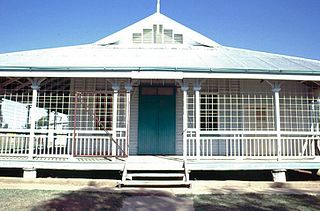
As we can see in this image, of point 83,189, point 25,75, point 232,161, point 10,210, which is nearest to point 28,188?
point 83,189

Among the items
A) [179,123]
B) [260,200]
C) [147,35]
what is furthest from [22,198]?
[147,35]

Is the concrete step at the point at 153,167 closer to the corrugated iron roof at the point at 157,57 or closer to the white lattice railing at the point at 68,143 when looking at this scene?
the white lattice railing at the point at 68,143

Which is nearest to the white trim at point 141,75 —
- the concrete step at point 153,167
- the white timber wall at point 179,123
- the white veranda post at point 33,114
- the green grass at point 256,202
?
the white veranda post at point 33,114

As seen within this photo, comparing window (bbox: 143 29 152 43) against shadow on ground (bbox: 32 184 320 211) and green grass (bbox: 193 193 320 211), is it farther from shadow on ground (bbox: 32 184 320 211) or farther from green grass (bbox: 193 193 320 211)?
green grass (bbox: 193 193 320 211)

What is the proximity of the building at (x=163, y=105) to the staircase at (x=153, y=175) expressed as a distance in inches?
3.0

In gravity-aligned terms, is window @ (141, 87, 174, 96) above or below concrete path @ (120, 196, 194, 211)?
above

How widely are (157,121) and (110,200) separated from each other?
5827 millimetres

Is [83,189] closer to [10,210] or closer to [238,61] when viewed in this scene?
[10,210]

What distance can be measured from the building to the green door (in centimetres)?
4

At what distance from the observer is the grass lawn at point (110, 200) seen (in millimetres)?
6510

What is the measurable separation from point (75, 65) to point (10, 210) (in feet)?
19.3

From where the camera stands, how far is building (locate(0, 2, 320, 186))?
9.97 m

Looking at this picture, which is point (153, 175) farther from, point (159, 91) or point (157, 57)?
point (157, 57)

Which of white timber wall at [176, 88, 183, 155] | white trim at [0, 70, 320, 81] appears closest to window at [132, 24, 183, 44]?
white timber wall at [176, 88, 183, 155]
